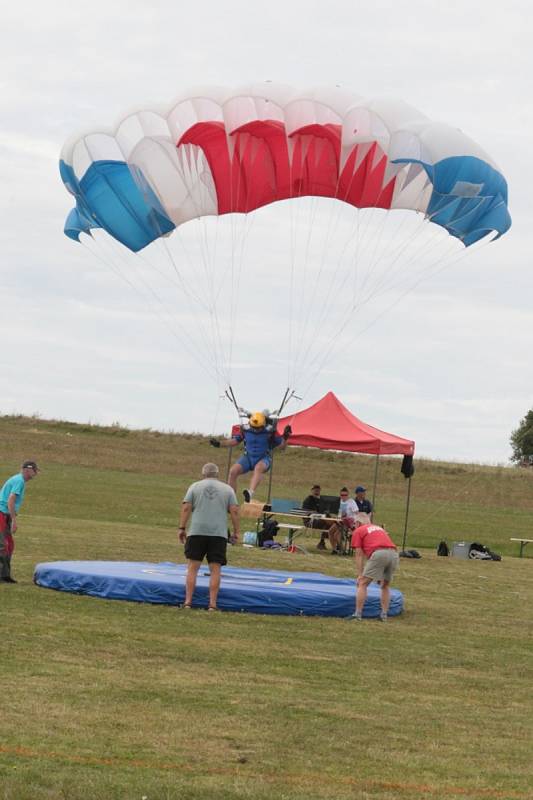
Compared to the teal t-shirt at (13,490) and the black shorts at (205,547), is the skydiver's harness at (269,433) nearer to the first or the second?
the teal t-shirt at (13,490)

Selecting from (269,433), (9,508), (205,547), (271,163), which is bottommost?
(205,547)

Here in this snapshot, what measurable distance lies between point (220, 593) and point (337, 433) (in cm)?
1077

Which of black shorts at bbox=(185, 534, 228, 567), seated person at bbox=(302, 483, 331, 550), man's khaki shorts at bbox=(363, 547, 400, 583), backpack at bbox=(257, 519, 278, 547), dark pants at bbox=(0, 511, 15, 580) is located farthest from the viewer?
seated person at bbox=(302, 483, 331, 550)

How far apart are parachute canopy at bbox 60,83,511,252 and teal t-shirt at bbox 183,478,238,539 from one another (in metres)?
5.65

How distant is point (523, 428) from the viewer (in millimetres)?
102875

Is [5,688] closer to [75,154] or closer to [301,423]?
[75,154]

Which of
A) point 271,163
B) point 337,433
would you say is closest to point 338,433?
point 337,433

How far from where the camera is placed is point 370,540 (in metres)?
12.8

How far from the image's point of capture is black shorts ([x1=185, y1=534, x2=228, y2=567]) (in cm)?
1239

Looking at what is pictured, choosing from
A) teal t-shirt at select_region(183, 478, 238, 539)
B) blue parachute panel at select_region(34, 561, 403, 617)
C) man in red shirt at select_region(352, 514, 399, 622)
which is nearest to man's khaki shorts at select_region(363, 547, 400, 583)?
man in red shirt at select_region(352, 514, 399, 622)

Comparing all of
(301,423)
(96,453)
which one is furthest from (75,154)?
(96,453)

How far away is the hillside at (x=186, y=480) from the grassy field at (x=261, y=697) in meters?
12.7

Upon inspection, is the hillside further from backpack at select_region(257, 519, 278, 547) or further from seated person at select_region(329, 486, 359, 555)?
backpack at select_region(257, 519, 278, 547)

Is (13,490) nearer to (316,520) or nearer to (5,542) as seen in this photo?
(5,542)
